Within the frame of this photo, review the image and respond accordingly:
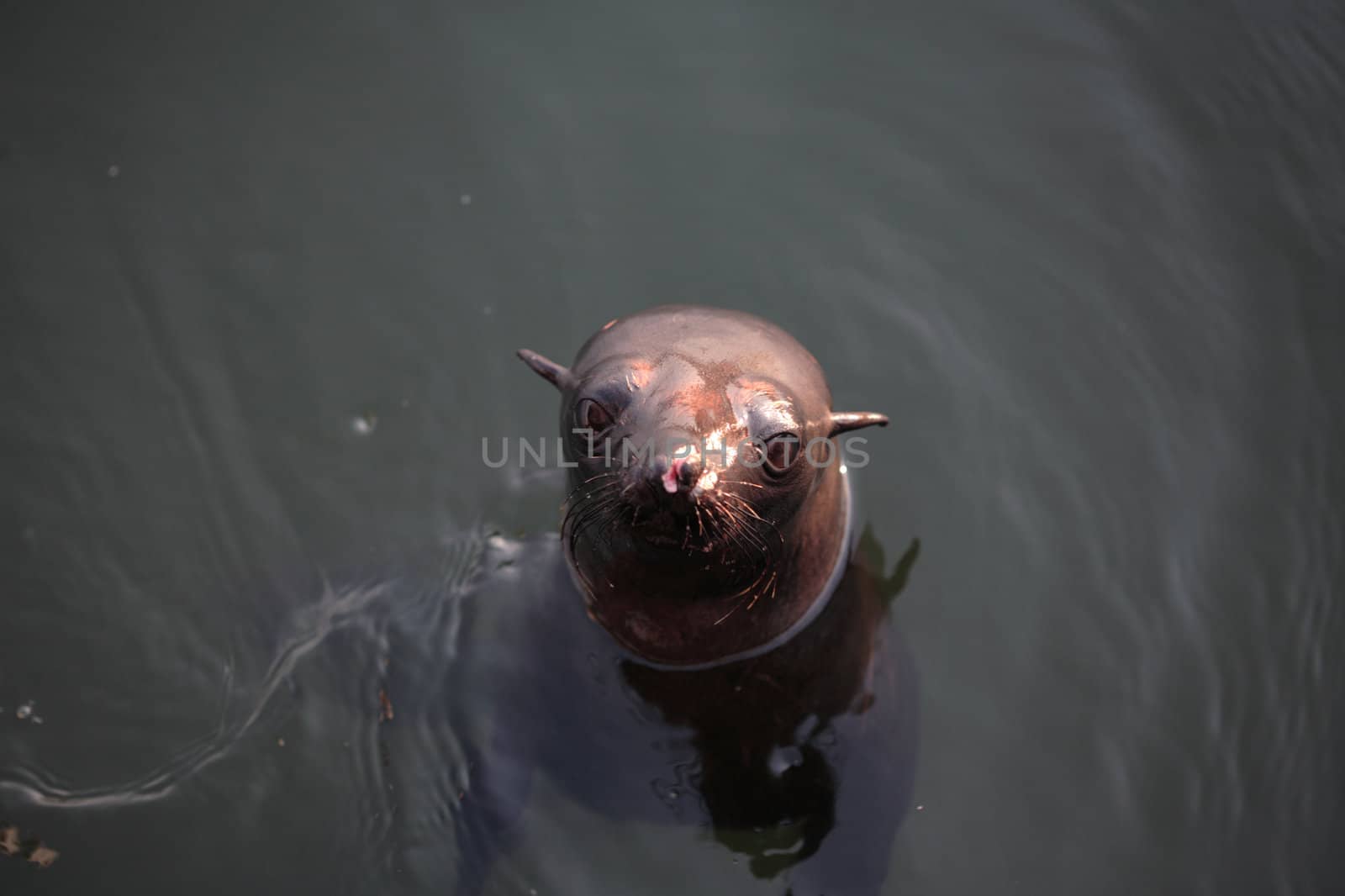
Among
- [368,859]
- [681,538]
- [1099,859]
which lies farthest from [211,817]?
[1099,859]

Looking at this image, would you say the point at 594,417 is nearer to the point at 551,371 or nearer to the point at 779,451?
the point at 551,371

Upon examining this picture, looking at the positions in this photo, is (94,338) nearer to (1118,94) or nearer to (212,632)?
(212,632)

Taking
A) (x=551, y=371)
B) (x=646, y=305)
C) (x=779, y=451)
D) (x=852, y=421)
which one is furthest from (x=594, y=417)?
(x=646, y=305)

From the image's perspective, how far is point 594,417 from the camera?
3838mm

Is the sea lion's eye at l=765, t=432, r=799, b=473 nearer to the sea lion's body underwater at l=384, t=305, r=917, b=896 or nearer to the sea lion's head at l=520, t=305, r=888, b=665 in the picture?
the sea lion's head at l=520, t=305, r=888, b=665

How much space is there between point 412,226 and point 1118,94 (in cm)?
425

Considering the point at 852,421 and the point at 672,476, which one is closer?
the point at 672,476

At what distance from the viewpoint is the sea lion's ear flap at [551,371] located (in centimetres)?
423

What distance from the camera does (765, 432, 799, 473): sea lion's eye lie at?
147 inches

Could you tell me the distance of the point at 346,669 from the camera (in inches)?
198

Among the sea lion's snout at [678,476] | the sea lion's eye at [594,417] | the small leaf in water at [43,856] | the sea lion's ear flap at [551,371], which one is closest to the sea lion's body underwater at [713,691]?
the sea lion's ear flap at [551,371]

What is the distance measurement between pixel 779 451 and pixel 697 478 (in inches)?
20.1

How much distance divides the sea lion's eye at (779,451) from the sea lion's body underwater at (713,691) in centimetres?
20

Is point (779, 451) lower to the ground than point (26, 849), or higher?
higher
